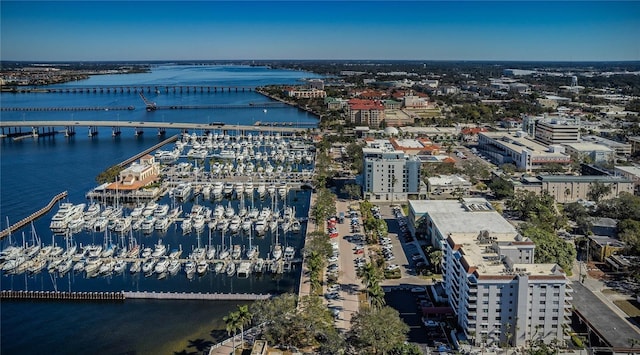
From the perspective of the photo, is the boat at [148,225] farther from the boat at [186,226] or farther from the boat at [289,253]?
the boat at [289,253]

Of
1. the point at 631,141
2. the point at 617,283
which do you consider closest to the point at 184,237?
the point at 617,283

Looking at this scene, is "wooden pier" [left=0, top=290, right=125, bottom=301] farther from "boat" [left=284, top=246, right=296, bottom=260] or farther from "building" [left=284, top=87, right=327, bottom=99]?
"building" [left=284, top=87, right=327, bottom=99]

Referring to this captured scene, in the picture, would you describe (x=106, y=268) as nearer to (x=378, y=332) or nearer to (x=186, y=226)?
(x=186, y=226)

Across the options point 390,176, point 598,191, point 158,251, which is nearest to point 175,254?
point 158,251

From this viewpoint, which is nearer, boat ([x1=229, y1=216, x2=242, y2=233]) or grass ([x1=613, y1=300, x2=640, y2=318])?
grass ([x1=613, y1=300, x2=640, y2=318])

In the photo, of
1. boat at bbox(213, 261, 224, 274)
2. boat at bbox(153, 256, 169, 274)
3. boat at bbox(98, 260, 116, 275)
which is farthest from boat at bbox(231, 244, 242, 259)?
boat at bbox(98, 260, 116, 275)

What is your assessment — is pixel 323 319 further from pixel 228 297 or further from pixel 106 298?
pixel 106 298

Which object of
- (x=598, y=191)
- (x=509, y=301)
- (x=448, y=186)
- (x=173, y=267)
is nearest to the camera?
(x=509, y=301)
